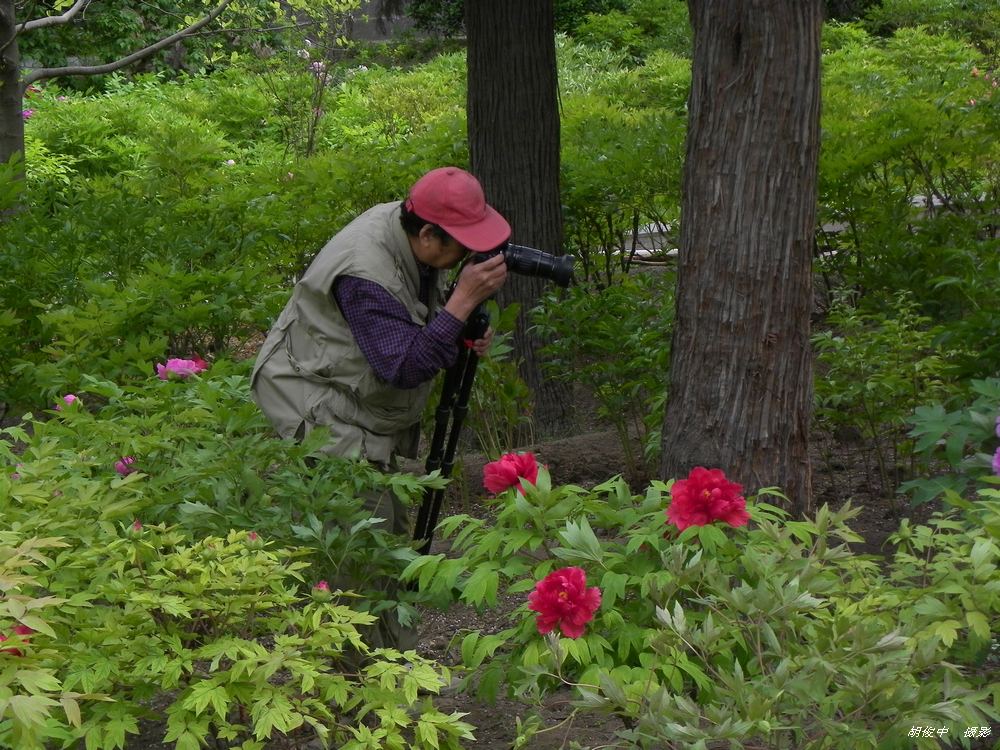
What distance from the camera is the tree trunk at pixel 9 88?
6.43m

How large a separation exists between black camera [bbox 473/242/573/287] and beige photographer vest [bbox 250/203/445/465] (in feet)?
0.89

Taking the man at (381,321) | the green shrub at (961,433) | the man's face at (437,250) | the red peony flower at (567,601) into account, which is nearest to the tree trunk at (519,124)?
the man at (381,321)

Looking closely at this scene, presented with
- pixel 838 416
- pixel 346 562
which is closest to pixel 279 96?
pixel 838 416

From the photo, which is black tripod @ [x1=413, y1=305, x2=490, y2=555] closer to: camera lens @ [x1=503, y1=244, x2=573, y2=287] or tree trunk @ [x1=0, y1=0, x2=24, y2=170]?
camera lens @ [x1=503, y1=244, x2=573, y2=287]

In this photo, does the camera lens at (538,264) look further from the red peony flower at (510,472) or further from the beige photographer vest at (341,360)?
the red peony flower at (510,472)

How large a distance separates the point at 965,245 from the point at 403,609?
3843mm

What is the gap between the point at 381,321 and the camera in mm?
3412

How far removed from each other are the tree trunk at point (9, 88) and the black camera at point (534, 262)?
3.87 meters

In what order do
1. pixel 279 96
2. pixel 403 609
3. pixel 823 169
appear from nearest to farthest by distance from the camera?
1. pixel 403 609
2. pixel 823 169
3. pixel 279 96

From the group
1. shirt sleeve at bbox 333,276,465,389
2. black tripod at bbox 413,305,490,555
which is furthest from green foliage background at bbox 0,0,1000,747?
shirt sleeve at bbox 333,276,465,389

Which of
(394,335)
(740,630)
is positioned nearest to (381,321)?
(394,335)

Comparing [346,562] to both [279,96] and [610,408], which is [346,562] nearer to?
[610,408]

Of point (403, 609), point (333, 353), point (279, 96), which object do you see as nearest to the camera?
point (403, 609)

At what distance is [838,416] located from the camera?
15.0 ft
